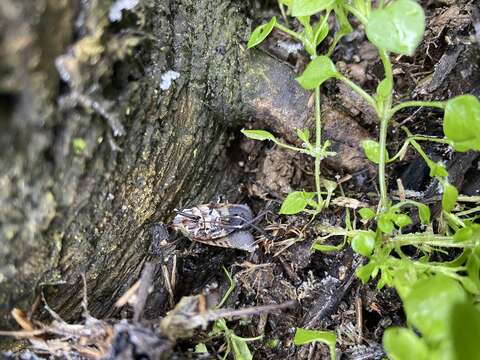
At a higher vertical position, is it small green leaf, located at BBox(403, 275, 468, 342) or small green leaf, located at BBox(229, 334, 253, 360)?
small green leaf, located at BBox(403, 275, 468, 342)

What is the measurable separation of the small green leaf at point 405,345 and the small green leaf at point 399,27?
0.45 metres

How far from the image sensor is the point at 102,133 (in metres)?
0.85

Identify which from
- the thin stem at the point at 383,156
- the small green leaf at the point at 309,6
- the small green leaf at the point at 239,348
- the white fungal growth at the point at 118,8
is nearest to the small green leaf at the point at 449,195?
the thin stem at the point at 383,156

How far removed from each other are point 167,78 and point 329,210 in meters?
0.53

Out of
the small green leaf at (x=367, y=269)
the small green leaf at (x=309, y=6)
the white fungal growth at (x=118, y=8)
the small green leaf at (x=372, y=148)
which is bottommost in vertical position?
the small green leaf at (x=367, y=269)

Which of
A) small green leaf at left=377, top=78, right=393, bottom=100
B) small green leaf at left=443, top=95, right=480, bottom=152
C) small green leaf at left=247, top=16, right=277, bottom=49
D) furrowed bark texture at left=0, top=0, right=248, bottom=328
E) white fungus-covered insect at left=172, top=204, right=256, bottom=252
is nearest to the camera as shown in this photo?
furrowed bark texture at left=0, top=0, right=248, bottom=328

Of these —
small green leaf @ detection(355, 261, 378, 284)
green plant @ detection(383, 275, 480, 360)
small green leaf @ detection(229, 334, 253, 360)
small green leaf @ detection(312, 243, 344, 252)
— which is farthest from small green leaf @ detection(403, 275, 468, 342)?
small green leaf @ detection(229, 334, 253, 360)

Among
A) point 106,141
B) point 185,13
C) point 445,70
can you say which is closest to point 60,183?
point 106,141

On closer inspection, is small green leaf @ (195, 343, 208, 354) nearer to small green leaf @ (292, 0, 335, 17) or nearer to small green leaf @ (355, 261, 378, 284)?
small green leaf @ (355, 261, 378, 284)

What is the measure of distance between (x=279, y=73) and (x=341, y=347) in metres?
0.69

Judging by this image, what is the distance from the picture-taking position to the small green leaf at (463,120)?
88cm

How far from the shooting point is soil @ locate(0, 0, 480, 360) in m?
1.15

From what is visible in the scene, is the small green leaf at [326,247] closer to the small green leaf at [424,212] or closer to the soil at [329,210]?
the soil at [329,210]

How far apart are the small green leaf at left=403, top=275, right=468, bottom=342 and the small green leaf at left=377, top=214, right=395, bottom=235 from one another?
0.67 feet
